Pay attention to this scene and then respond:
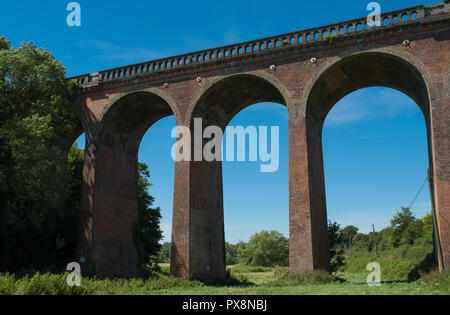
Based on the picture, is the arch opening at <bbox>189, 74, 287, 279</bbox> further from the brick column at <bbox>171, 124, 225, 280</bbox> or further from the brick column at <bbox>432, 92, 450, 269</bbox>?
the brick column at <bbox>432, 92, 450, 269</bbox>

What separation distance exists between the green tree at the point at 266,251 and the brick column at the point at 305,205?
41550 millimetres

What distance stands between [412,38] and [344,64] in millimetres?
2887

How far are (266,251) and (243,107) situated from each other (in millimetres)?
41153

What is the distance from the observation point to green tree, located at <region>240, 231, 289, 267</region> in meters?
59.2

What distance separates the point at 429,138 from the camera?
1692 cm

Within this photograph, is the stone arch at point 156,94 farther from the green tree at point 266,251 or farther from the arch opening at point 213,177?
the green tree at point 266,251

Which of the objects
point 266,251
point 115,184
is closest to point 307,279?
point 115,184

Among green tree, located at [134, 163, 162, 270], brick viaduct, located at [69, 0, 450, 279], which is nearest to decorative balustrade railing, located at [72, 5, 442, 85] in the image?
brick viaduct, located at [69, 0, 450, 279]

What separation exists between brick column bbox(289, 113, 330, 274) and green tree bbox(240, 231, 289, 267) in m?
41.6

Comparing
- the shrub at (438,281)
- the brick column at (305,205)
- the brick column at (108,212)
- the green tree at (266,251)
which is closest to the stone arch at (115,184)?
the brick column at (108,212)

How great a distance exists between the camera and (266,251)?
196 ft

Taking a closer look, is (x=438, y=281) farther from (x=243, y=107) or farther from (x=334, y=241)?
(x=243, y=107)

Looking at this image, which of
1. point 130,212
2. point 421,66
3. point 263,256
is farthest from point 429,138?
point 263,256

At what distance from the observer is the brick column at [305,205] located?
1605 cm
